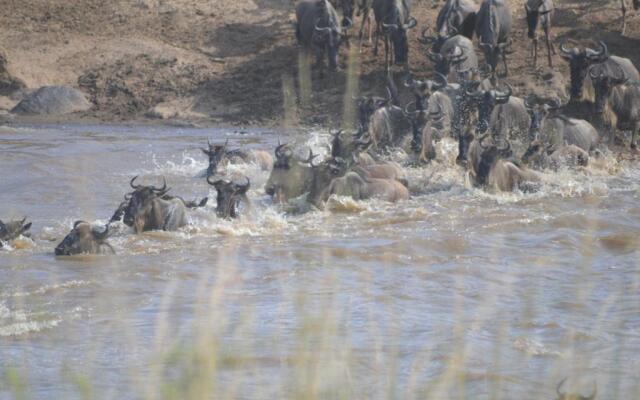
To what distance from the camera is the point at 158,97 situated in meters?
21.5

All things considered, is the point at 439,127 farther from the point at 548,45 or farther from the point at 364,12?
the point at 364,12

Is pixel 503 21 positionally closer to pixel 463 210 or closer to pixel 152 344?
pixel 463 210

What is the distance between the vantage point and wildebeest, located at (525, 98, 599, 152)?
15.5 meters

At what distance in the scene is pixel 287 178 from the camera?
1246cm

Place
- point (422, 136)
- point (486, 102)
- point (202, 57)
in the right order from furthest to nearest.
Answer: point (202, 57) → point (486, 102) → point (422, 136)

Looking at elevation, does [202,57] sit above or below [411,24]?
below

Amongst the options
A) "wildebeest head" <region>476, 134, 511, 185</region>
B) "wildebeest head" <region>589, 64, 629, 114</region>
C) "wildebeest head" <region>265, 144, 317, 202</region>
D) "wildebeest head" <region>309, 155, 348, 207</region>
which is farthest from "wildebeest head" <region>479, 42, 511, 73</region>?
"wildebeest head" <region>265, 144, 317, 202</region>

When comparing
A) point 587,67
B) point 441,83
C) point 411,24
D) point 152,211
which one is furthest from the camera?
point 411,24

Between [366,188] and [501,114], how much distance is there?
3.85 meters

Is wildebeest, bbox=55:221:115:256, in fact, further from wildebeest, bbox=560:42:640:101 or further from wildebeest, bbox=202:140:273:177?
wildebeest, bbox=560:42:640:101

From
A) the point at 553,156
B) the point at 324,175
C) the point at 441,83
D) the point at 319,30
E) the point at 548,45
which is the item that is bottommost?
the point at 553,156

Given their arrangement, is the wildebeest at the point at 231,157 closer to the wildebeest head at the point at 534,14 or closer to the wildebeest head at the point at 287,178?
the wildebeest head at the point at 287,178

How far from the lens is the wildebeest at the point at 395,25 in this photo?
68.8ft

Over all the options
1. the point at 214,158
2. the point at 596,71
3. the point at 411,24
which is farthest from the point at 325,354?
the point at 411,24
